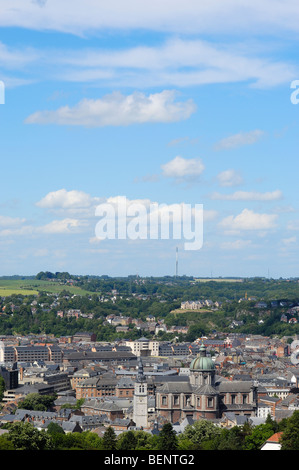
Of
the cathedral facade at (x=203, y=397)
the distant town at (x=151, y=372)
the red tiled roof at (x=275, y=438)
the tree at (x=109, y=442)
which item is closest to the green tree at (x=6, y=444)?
the distant town at (x=151, y=372)

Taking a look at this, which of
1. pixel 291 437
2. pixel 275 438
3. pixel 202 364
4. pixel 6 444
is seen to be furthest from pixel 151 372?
pixel 6 444

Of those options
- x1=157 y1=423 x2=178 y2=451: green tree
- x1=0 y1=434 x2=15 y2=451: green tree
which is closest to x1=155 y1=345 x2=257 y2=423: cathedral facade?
x1=157 y1=423 x2=178 y2=451: green tree

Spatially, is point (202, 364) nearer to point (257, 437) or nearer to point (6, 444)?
point (257, 437)

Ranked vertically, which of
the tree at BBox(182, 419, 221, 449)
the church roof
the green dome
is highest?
the green dome

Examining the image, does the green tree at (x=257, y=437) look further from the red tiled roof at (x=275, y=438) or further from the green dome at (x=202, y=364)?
the green dome at (x=202, y=364)

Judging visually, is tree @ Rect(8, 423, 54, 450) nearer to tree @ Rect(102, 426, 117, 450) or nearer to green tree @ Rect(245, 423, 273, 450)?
tree @ Rect(102, 426, 117, 450)

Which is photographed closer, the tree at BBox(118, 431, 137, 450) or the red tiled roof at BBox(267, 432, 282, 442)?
the tree at BBox(118, 431, 137, 450)

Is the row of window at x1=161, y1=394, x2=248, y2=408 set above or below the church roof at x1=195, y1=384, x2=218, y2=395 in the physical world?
below
